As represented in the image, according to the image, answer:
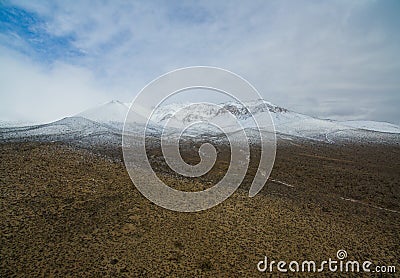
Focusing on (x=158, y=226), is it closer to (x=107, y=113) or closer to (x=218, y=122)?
(x=107, y=113)

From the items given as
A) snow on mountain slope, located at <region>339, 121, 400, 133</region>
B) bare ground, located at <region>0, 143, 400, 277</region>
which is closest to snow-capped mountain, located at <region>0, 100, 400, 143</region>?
snow on mountain slope, located at <region>339, 121, 400, 133</region>

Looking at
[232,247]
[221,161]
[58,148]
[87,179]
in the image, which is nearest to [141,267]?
[232,247]

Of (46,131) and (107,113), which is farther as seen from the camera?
(107,113)

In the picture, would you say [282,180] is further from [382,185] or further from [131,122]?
[131,122]

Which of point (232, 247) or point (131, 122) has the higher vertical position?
point (131, 122)

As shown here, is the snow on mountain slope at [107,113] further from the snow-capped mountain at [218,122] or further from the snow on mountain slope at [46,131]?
the snow on mountain slope at [46,131]

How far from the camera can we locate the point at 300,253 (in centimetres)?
603

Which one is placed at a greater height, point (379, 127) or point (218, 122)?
point (218, 122)

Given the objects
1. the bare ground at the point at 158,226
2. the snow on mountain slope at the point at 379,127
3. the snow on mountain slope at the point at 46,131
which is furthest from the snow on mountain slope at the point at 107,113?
the snow on mountain slope at the point at 379,127

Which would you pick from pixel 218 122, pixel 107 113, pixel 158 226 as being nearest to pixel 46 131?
pixel 158 226

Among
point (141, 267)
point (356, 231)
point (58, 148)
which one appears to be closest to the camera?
point (141, 267)

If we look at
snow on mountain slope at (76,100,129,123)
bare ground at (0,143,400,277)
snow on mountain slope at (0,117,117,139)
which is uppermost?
snow on mountain slope at (76,100,129,123)

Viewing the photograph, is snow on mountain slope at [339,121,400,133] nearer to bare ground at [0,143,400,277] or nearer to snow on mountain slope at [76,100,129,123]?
snow on mountain slope at [76,100,129,123]

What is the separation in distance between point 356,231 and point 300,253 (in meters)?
2.34
